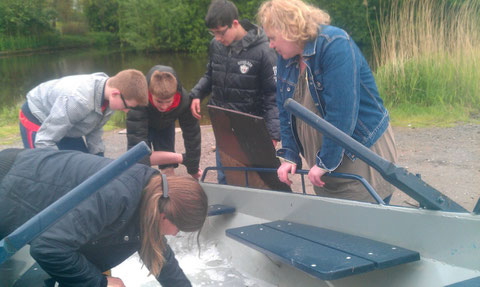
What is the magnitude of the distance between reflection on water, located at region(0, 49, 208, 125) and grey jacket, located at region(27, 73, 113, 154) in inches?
508

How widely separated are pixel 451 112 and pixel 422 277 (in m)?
6.40

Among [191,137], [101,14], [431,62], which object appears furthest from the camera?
[101,14]

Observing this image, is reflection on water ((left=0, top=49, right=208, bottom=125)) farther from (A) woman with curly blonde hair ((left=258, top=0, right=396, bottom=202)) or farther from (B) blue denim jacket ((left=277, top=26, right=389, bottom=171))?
(B) blue denim jacket ((left=277, top=26, right=389, bottom=171))

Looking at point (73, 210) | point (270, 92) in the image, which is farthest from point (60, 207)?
point (270, 92)

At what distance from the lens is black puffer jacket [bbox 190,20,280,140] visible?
3945mm

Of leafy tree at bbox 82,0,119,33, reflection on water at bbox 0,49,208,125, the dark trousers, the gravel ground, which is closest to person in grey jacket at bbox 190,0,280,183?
the dark trousers

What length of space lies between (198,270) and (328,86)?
5.17 ft

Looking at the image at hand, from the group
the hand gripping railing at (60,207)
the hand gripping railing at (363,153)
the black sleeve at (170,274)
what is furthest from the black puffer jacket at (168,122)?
the hand gripping railing at (60,207)

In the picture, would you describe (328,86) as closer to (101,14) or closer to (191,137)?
(191,137)

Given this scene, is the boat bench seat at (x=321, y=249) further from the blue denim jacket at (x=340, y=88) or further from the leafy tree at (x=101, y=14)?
the leafy tree at (x=101, y=14)

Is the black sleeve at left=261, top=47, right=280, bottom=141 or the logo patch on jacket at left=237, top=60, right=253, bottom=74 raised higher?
the logo patch on jacket at left=237, top=60, right=253, bottom=74

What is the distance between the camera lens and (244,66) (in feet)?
13.0

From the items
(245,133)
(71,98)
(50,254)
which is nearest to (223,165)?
(245,133)

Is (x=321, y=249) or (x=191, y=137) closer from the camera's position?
(x=321, y=249)
